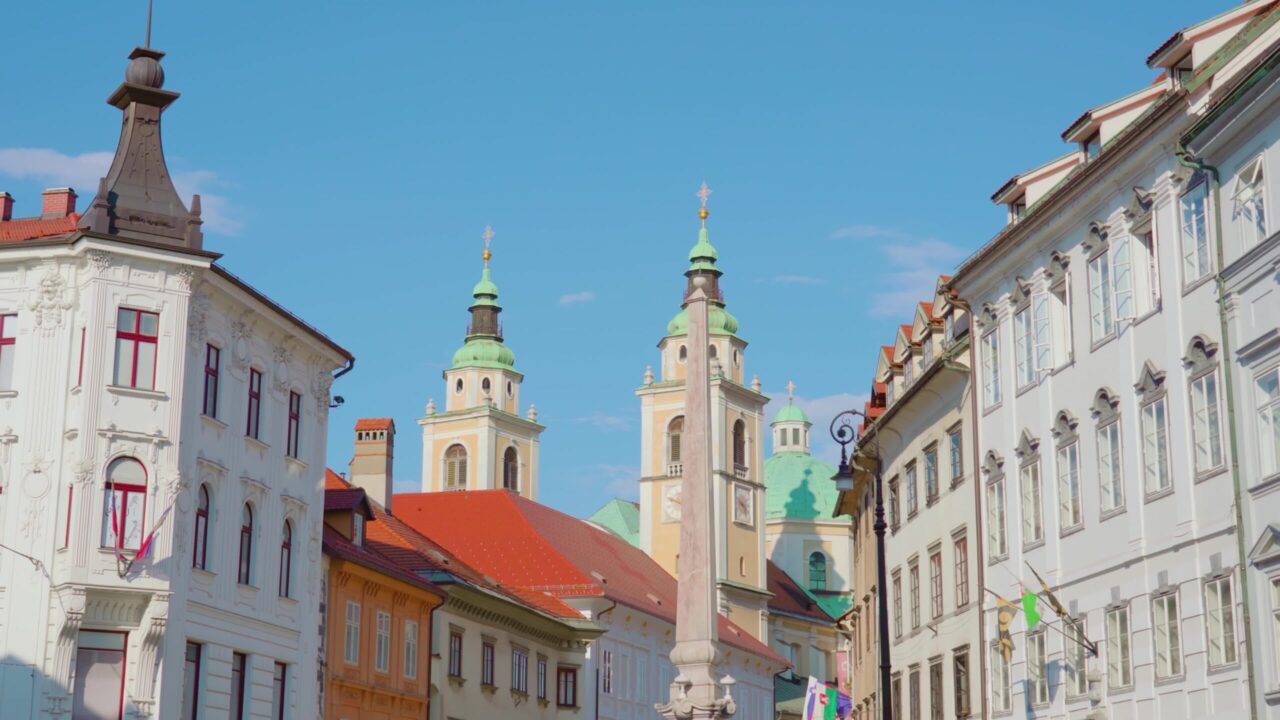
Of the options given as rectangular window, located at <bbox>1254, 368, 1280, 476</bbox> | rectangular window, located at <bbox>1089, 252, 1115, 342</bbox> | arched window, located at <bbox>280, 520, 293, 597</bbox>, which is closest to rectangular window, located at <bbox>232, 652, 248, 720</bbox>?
arched window, located at <bbox>280, 520, 293, 597</bbox>

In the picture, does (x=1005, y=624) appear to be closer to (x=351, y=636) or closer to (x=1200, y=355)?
(x=1200, y=355)

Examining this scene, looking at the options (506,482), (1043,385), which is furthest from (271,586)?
(506,482)

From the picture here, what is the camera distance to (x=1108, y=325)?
27.1 m

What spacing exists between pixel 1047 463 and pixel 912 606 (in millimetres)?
10655

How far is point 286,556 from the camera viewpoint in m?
36.8

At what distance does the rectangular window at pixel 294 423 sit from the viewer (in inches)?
1465

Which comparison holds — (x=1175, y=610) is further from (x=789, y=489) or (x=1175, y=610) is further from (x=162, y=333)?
(x=789, y=489)

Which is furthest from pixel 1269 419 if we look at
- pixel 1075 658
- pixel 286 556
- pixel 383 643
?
pixel 383 643

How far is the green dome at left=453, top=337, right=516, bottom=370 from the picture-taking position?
113m

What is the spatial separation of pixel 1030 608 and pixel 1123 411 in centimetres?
373

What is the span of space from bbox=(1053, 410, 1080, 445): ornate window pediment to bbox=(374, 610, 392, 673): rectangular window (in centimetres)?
1845

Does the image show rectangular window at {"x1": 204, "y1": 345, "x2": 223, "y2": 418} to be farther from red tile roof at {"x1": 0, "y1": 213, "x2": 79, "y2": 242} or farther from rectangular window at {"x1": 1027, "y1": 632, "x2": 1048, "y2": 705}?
rectangular window at {"x1": 1027, "y1": 632, "x2": 1048, "y2": 705}

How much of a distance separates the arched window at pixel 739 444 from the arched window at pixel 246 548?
224 feet

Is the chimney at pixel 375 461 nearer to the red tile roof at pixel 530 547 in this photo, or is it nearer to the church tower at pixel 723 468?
the red tile roof at pixel 530 547
